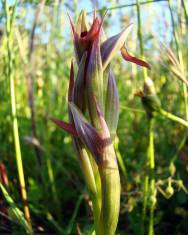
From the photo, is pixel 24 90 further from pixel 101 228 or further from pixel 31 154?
pixel 101 228

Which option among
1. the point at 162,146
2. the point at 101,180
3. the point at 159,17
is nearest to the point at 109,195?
the point at 101,180

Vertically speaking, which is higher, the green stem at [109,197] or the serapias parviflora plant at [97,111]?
the serapias parviflora plant at [97,111]

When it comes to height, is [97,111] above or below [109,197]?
above

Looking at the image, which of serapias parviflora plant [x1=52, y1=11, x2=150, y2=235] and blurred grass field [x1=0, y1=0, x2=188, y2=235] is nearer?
serapias parviflora plant [x1=52, y1=11, x2=150, y2=235]

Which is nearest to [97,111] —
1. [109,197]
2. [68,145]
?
[109,197]

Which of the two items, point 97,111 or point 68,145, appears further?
point 68,145

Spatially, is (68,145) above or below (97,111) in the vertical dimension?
below

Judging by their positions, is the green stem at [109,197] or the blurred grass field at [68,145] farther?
the blurred grass field at [68,145]

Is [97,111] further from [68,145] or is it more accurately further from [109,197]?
[68,145]
